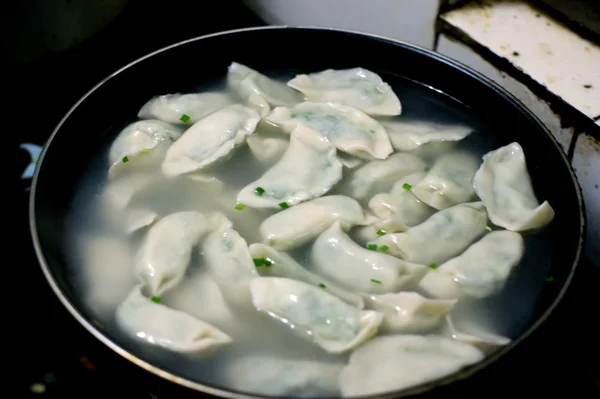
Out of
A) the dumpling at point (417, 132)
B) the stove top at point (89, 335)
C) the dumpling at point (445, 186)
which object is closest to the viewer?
the stove top at point (89, 335)

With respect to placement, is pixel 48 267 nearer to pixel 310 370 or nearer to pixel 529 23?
pixel 310 370

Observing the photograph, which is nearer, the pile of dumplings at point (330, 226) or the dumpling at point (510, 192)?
the pile of dumplings at point (330, 226)

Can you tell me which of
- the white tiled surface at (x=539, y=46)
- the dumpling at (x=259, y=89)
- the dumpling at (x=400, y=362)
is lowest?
the dumpling at (x=400, y=362)

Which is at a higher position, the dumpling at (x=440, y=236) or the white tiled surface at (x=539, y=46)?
the white tiled surface at (x=539, y=46)

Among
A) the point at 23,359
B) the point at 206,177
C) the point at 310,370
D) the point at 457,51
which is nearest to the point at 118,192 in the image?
the point at 206,177

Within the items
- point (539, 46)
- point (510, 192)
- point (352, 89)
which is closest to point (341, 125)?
point (352, 89)

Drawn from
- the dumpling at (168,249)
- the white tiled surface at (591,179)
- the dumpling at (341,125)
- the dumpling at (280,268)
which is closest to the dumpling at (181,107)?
the dumpling at (341,125)

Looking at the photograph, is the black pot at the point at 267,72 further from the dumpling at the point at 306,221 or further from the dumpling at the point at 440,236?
the dumpling at the point at 306,221

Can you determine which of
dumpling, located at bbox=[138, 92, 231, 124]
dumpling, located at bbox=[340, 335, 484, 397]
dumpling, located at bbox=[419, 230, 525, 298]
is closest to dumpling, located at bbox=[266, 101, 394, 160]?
dumpling, located at bbox=[138, 92, 231, 124]
